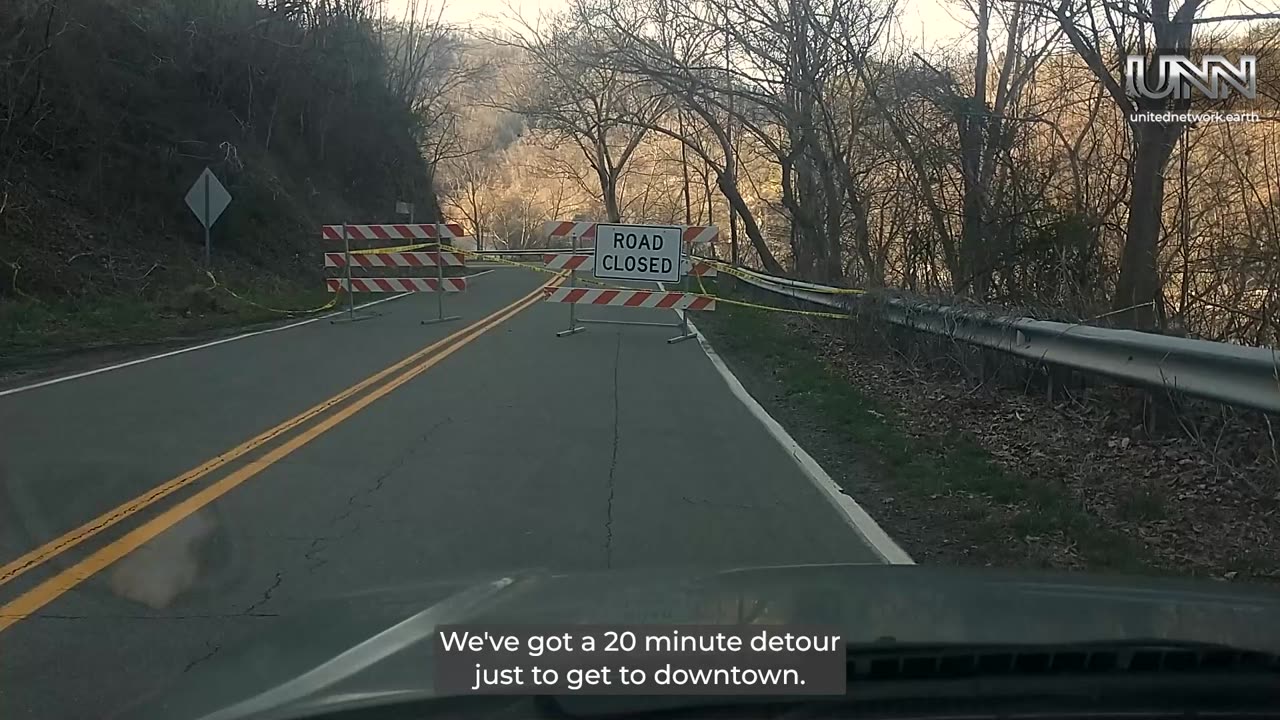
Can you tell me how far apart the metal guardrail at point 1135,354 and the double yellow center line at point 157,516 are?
5.95 meters

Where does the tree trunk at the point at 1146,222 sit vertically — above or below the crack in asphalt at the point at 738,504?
above

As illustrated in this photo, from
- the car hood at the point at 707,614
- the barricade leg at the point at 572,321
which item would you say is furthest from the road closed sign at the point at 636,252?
the car hood at the point at 707,614

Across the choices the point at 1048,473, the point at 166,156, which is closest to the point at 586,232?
the point at 1048,473

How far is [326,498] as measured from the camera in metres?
6.89

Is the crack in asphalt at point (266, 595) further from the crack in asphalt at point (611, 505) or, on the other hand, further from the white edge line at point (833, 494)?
the white edge line at point (833, 494)

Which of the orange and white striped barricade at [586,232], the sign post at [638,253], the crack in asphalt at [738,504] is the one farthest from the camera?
the sign post at [638,253]

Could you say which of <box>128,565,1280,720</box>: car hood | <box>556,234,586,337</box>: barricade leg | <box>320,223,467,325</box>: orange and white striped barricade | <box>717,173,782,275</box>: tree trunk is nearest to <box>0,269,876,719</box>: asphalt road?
<box>128,565,1280,720</box>: car hood

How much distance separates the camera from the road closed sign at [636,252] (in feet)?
57.6

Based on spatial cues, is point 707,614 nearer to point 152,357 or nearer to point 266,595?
point 266,595

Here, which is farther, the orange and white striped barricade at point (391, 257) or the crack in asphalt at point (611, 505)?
the orange and white striped barricade at point (391, 257)

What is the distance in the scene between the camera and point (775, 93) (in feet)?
78.3

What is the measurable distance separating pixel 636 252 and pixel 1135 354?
36.9 feet

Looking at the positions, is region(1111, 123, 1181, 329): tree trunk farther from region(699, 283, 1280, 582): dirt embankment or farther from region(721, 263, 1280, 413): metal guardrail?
region(721, 263, 1280, 413): metal guardrail

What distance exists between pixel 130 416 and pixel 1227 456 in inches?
345
